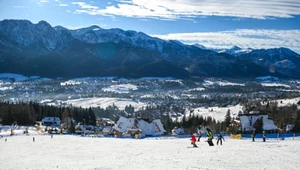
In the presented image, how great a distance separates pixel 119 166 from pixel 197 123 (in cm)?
8861

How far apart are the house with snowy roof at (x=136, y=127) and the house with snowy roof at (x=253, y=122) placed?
2378cm

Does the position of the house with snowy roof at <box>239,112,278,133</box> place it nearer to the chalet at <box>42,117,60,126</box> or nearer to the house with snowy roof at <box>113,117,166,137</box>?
the house with snowy roof at <box>113,117,166,137</box>

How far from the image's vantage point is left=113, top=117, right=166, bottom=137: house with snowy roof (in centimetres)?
9412

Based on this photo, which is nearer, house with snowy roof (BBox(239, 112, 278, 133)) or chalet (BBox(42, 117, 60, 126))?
house with snowy roof (BBox(239, 112, 278, 133))

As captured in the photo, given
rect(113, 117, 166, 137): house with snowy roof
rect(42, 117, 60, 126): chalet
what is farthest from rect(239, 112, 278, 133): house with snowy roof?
rect(42, 117, 60, 126): chalet

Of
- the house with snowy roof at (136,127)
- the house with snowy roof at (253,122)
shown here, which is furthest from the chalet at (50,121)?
the house with snowy roof at (253,122)

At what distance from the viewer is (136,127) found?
94.0m

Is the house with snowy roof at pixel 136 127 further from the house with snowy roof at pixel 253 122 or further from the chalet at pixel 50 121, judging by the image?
the chalet at pixel 50 121

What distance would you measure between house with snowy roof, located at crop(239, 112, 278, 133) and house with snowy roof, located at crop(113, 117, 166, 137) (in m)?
23.8

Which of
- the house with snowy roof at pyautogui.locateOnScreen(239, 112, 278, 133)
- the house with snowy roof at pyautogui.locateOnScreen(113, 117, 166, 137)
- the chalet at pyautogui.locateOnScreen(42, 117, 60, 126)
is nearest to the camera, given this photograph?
the house with snowy roof at pyautogui.locateOnScreen(239, 112, 278, 133)

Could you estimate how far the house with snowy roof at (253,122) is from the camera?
292ft

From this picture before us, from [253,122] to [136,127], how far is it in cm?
3220

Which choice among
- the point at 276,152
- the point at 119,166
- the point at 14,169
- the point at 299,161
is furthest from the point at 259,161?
the point at 14,169

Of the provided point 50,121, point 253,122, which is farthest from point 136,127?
point 50,121
